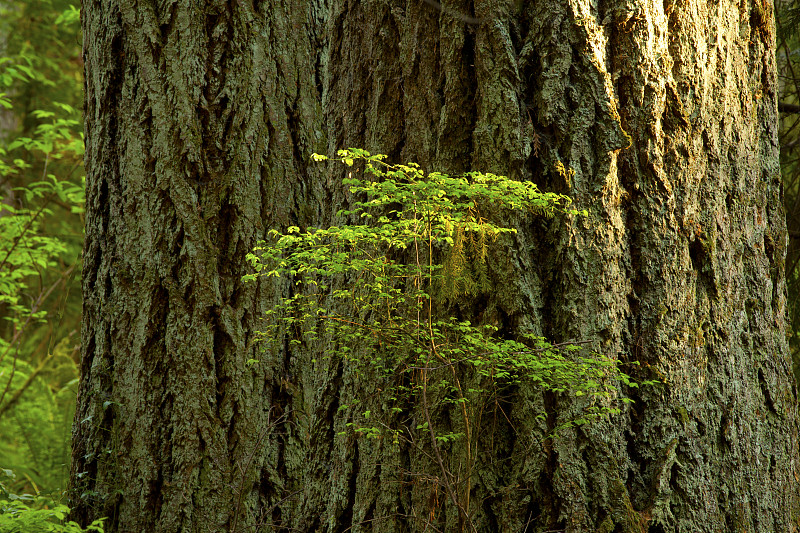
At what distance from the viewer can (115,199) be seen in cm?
321

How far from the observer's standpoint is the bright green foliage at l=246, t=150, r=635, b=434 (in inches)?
60.9

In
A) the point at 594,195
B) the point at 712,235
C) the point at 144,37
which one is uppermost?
the point at 144,37

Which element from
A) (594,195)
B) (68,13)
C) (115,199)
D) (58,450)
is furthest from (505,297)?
(68,13)

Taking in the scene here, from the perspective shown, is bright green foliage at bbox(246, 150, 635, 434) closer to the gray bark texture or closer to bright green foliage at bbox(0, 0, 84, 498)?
the gray bark texture

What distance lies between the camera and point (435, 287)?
172cm

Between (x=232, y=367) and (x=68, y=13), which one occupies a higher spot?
(x=68, y=13)

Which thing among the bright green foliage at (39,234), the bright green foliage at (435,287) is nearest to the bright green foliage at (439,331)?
the bright green foliage at (435,287)

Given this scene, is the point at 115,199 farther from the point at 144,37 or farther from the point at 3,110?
the point at 3,110

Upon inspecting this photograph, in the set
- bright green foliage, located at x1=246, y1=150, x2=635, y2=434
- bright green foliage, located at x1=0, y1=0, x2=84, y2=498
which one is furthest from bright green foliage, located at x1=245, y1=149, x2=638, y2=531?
bright green foliage, located at x1=0, y1=0, x2=84, y2=498

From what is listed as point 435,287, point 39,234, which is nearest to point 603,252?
point 435,287

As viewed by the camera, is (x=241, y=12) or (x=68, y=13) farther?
(x=68, y=13)

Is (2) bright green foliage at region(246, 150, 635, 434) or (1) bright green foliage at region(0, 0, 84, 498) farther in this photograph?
(1) bright green foliage at region(0, 0, 84, 498)

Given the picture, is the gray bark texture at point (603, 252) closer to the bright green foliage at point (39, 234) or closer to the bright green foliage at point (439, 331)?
the bright green foliage at point (439, 331)

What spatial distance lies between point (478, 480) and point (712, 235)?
964 millimetres
